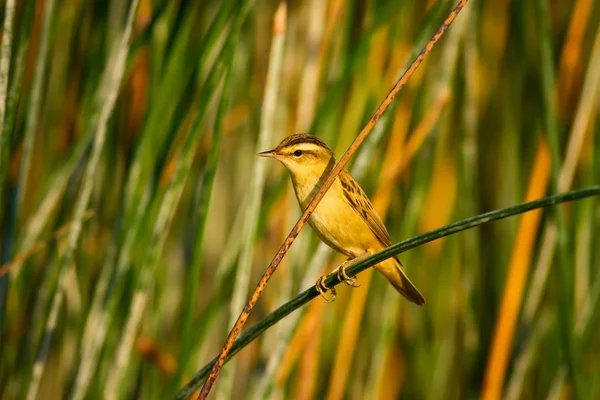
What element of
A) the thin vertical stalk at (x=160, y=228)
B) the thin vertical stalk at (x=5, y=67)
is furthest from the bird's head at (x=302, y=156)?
the thin vertical stalk at (x=5, y=67)

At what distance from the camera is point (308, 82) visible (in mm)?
2342

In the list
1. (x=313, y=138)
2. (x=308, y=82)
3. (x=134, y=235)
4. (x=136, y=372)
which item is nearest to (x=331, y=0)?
(x=308, y=82)

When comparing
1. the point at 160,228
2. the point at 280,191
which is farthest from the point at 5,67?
the point at 280,191

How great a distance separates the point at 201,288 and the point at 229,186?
1.58 ft

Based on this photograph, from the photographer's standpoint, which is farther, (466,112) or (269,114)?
(466,112)

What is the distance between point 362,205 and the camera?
2332 millimetres

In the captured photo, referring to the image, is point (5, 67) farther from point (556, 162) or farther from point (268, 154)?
point (556, 162)

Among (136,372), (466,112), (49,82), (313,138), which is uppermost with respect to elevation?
(466,112)

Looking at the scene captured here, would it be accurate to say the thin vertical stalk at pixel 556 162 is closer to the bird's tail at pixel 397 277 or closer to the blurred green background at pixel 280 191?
the blurred green background at pixel 280 191

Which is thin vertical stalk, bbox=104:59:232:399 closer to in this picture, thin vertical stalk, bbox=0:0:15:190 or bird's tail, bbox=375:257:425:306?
thin vertical stalk, bbox=0:0:15:190

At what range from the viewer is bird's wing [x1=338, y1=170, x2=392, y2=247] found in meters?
2.32

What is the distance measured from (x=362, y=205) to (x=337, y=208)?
0.09 meters

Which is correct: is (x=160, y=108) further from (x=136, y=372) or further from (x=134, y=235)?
(x=136, y=372)

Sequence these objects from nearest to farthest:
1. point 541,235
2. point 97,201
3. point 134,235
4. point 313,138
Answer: point 134,235, point 313,138, point 97,201, point 541,235
